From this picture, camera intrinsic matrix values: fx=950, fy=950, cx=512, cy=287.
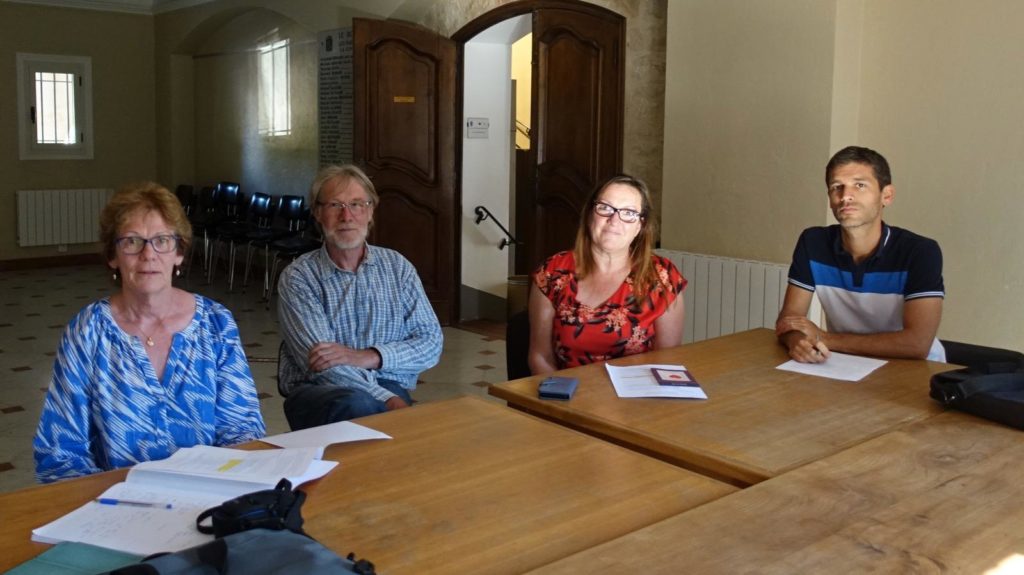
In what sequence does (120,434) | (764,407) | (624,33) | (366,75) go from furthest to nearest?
(366,75) → (624,33) → (764,407) → (120,434)

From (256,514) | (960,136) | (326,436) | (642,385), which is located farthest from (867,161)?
(256,514)

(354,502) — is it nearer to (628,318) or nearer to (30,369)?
(628,318)

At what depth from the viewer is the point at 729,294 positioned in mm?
5359

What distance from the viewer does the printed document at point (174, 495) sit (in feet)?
5.32

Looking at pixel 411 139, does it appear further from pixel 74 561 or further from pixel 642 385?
pixel 74 561

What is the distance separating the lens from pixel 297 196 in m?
9.53

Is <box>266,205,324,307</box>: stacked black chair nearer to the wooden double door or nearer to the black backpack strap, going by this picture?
the wooden double door

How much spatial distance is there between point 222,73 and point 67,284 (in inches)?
120

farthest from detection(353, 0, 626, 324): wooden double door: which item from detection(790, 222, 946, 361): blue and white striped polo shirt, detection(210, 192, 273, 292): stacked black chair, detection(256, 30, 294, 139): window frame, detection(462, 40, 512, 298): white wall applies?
detection(790, 222, 946, 361): blue and white striped polo shirt

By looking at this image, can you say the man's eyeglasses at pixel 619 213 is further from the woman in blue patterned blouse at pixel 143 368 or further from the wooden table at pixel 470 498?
the woman in blue patterned blouse at pixel 143 368

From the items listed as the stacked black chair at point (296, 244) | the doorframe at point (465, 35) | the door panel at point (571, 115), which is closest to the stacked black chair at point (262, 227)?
the stacked black chair at point (296, 244)

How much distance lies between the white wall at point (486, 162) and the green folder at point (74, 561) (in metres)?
6.48

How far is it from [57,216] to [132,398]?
9984 millimetres

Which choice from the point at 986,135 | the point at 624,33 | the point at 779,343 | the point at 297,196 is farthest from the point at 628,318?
the point at 297,196
